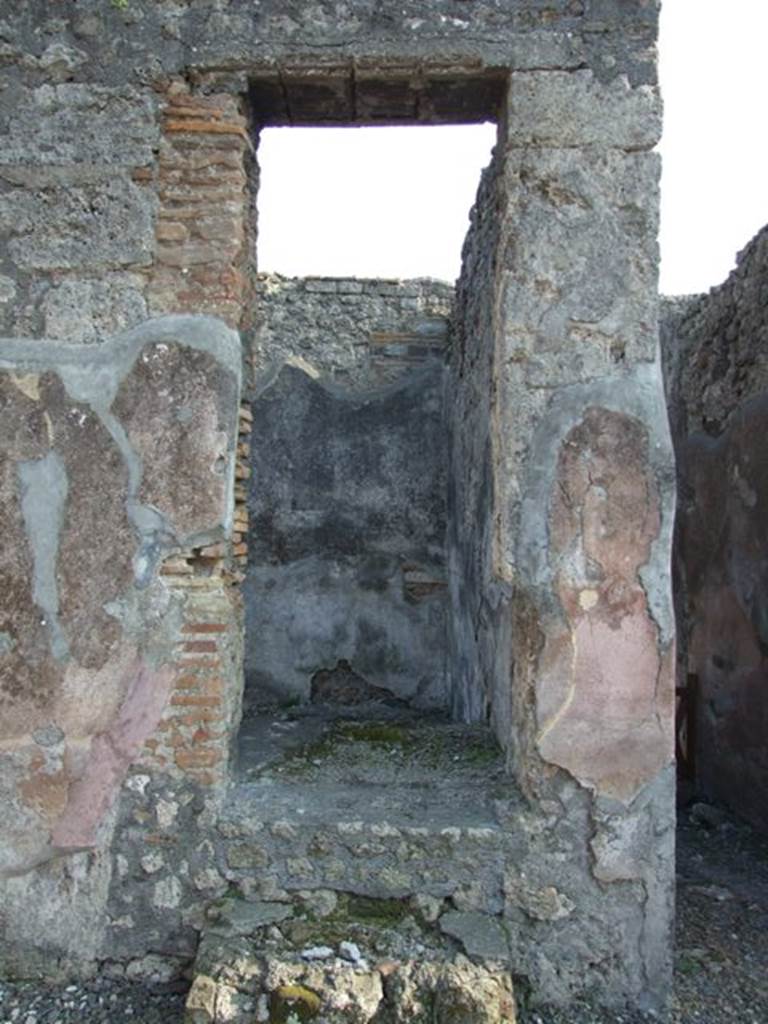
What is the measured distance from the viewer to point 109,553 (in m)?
2.62

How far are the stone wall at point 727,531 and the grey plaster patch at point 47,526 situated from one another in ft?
10.2

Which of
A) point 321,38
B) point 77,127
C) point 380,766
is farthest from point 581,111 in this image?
point 380,766

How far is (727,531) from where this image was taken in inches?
176

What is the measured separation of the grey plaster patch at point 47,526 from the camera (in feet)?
8.58

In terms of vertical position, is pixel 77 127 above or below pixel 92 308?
above

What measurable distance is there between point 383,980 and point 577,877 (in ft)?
2.13

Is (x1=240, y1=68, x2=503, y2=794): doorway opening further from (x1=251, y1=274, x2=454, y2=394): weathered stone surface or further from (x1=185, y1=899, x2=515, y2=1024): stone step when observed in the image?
(x1=185, y1=899, x2=515, y2=1024): stone step

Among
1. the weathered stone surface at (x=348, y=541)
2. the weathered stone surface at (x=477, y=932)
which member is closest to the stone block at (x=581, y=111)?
the weathered stone surface at (x=477, y=932)

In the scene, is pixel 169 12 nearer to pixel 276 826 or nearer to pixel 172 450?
pixel 172 450

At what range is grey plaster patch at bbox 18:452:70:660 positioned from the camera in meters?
2.62

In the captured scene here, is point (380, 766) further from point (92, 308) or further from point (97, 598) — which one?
point (92, 308)

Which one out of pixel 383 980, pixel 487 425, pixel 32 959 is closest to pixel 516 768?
pixel 383 980

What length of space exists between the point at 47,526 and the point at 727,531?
11.0ft

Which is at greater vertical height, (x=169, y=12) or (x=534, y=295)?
(x=169, y=12)
